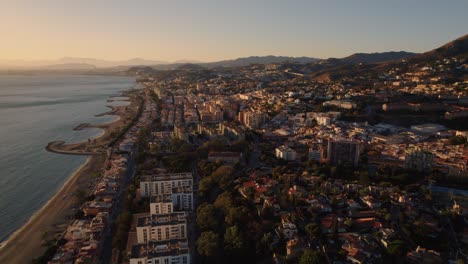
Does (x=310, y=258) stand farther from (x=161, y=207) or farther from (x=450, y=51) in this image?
(x=450, y=51)

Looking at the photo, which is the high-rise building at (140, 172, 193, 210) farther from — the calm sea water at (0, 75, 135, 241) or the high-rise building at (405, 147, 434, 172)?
the high-rise building at (405, 147, 434, 172)

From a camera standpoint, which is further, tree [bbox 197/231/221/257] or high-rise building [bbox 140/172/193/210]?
high-rise building [bbox 140/172/193/210]

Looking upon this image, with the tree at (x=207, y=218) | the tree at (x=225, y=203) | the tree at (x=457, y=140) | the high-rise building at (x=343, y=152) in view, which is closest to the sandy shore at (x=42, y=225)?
the tree at (x=207, y=218)

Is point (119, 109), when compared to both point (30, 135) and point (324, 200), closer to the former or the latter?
point (30, 135)

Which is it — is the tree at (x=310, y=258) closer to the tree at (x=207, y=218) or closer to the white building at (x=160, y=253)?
the white building at (x=160, y=253)

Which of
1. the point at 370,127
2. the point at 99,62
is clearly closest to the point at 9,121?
the point at 370,127

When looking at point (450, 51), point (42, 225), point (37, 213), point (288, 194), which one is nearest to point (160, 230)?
point (42, 225)

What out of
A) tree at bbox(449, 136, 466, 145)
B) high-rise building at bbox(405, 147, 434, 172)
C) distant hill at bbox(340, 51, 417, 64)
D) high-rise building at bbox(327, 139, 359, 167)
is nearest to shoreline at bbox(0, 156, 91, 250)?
high-rise building at bbox(327, 139, 359, 167)
